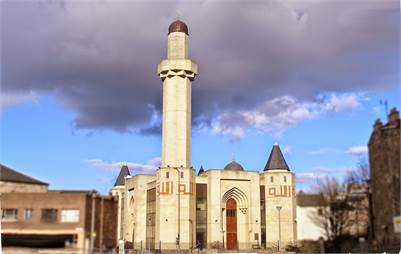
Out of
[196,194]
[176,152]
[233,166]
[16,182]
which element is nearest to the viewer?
[176,152]

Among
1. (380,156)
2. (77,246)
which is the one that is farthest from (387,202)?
(77,246)

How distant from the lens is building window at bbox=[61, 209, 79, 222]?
55406mm

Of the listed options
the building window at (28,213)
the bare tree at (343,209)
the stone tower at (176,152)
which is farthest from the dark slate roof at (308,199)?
the building window at (28,213)

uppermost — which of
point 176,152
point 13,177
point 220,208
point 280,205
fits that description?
point 176,152

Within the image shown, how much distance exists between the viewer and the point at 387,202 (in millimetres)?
82500

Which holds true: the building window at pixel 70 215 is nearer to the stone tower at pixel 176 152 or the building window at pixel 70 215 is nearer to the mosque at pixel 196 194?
the mosque at pixel 196 194

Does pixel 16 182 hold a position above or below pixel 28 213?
above

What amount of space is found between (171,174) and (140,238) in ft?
35.9

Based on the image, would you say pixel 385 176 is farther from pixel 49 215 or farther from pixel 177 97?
pixel 49 215

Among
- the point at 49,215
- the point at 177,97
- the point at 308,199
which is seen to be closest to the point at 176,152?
the point at 177,97

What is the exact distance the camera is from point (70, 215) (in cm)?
5550

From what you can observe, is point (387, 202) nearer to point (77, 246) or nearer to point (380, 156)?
point (380, 156)

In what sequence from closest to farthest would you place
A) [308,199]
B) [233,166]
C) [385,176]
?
[233,166]
[385,176]
[308,199]

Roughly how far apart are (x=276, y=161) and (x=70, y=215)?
25520mm
